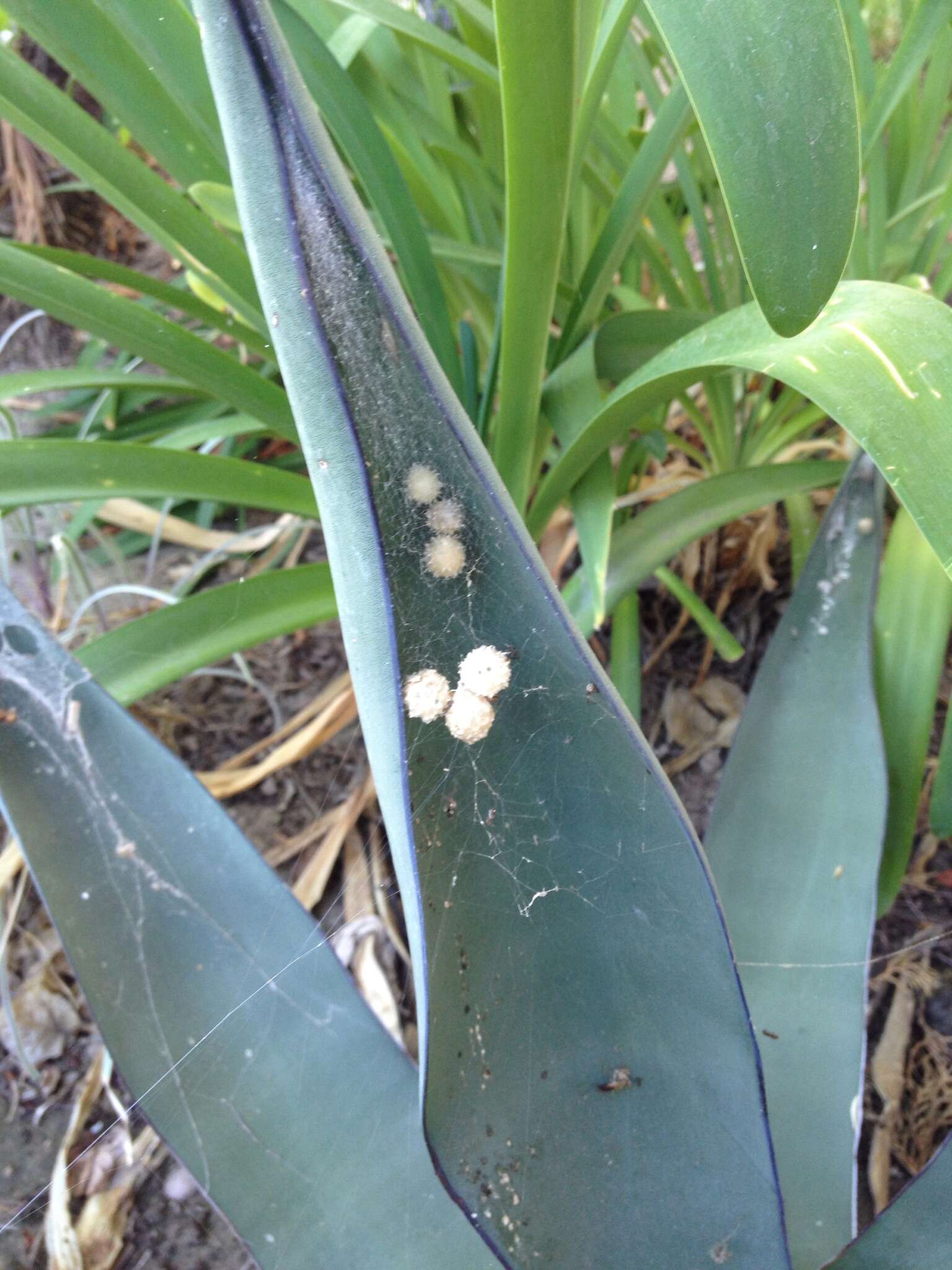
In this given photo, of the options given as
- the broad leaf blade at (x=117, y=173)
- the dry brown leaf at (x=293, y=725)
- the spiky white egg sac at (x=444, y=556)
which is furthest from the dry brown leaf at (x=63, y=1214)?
the broad leaf blade at (x=117, y=173)

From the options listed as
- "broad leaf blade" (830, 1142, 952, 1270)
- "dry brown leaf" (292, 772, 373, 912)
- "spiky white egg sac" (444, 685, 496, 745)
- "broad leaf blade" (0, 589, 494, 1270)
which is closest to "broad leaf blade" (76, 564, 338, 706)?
"broad leaf blade" (0, 589, 494, 1270)

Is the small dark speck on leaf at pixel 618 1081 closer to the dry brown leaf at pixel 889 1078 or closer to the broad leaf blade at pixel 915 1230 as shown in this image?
the broad leaf blade at pixel 915 1230

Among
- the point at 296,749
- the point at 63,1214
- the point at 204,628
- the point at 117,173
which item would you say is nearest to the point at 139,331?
the point at 117,173

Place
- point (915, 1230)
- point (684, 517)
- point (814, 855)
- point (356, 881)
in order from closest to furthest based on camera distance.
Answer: point (915, 1230), point (814, 855), point (684, 517), point (356, 881)

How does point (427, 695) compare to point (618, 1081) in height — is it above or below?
above

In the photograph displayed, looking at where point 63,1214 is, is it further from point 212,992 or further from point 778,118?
point 778,118

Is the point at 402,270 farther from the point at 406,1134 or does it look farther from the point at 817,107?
the point at 406,1134

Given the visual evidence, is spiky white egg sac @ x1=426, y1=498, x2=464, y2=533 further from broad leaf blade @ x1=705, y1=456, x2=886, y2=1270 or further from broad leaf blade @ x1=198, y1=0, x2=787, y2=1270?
broad leaf blade @ x1=705, y1=456, x2=886, y2=1270

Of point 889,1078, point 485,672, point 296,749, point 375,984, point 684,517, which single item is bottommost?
point 889,1078
